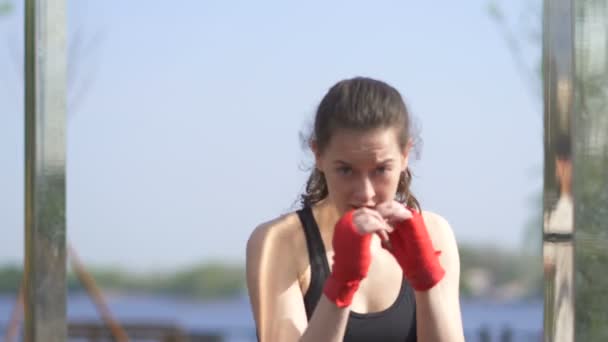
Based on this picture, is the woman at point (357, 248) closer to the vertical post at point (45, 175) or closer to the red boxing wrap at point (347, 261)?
the red boxing wrap at point (347, 261)

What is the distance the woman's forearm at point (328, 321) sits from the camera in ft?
5.61

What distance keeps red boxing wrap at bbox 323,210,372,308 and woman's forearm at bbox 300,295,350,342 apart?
0.01 m

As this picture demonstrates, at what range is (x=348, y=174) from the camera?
5.82ft

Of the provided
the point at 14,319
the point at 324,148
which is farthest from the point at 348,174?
the point at 14,319

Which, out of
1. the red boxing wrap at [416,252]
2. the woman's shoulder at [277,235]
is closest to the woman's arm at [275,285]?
the woman's shoulder at [277,235]

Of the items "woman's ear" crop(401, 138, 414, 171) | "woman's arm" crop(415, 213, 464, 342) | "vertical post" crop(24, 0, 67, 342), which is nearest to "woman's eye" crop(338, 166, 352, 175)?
"woman's ear" crop(401, 138, 414, 171)

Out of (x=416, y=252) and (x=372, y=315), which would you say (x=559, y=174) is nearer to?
(x=416, y=252)

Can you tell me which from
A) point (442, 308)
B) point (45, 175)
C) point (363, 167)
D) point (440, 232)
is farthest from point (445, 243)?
point (45, 175)

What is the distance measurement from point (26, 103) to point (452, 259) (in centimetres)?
84

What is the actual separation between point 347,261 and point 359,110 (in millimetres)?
273

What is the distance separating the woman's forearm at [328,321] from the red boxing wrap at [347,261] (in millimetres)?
11

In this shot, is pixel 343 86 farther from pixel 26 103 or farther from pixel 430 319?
pixel 26 103

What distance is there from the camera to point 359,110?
5.90ft

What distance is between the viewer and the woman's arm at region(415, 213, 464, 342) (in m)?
1.78
